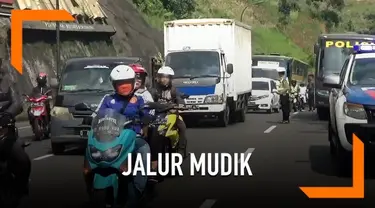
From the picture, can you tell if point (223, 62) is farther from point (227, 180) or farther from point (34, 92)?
point (227, 180)

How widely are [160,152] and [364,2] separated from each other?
440ft

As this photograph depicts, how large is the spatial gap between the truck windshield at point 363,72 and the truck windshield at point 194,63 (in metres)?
10.7

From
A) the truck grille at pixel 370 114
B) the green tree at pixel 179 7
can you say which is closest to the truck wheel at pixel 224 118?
the truck grille at pixel 370 114

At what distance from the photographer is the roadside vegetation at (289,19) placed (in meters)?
89.2

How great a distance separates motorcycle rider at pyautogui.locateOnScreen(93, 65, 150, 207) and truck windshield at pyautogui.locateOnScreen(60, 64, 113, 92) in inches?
326

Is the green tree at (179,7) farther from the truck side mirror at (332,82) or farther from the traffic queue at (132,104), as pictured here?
the truck side mirror at (332,82)

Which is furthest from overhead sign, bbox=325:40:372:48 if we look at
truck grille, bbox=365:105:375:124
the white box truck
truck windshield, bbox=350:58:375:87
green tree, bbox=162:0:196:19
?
green tree, bbox=162:0:196:19

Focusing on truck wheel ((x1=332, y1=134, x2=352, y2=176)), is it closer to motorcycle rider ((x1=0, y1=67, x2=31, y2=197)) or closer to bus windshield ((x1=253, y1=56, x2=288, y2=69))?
motorcycle rider ((x1=0, y1=67, x2=31, y2=197))

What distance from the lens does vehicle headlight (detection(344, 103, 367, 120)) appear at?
12031mm

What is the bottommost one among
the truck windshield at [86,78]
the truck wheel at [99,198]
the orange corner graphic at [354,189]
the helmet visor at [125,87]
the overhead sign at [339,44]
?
the orange corner graphic at [354,189]

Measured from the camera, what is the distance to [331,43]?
30.4 m

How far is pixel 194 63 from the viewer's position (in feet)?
80.9

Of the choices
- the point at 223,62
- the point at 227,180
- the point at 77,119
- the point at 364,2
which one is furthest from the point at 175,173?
the point at 364,2

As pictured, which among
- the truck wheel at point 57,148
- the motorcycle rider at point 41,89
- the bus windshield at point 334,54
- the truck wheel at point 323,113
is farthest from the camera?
the truck wheel at point 323,113
